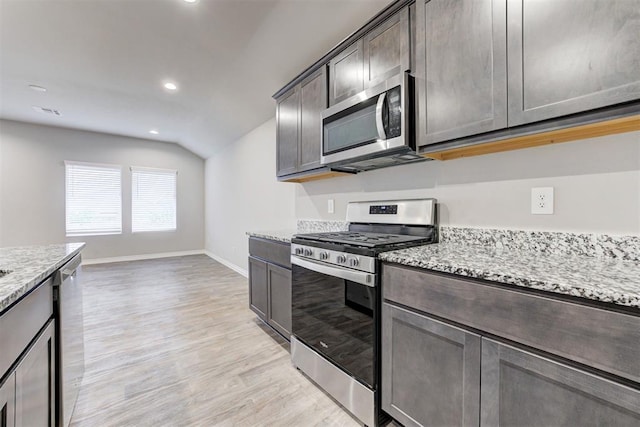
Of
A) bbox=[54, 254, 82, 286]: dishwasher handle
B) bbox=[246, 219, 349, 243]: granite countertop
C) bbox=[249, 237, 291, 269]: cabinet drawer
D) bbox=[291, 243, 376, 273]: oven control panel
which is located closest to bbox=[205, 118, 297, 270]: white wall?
bbox=[246, 219, 349, 243]: granite countertop

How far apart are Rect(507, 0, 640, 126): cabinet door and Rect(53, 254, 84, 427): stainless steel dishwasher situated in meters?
2.28

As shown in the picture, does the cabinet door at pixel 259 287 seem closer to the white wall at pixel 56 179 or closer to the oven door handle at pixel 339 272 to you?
the oven door handle at pixel 339 272

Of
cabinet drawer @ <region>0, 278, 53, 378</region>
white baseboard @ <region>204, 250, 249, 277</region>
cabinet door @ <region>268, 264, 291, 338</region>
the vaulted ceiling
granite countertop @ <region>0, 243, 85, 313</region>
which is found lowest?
white baseboard @ <region>204, 250, 249, 277</region>

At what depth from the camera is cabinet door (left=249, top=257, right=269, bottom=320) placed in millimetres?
2514

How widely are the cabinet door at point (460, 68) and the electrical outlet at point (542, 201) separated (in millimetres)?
440

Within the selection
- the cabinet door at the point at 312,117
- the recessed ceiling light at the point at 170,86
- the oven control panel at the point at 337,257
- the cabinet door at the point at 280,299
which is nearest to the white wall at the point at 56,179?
the recessed ceiling light at the point at 170,86

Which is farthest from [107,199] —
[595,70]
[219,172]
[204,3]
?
[595,70]

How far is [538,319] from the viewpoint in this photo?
2.89 ft

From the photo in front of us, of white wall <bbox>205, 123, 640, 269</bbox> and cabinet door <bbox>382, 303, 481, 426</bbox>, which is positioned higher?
white wall <bbox>205, 123, 640, 269</bbox>

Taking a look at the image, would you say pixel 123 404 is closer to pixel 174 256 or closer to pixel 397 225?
pixel 397 225

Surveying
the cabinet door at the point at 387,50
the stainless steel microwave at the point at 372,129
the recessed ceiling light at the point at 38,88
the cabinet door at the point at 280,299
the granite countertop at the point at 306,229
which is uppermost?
the recessed ceiling light at the point at 38,88

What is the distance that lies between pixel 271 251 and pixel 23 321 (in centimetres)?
156

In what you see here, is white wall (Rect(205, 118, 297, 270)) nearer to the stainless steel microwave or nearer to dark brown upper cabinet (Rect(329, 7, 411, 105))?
the stainless steel microwave

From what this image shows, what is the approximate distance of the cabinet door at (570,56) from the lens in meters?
0.91
